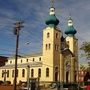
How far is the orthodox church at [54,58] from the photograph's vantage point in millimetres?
87875

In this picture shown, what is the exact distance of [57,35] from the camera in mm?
90688

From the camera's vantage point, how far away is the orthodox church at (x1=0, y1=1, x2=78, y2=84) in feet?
288

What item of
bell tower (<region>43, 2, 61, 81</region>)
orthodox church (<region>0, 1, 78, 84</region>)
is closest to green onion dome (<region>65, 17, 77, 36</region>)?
orthodox church (<region>0, 1, 78, 84</region>)

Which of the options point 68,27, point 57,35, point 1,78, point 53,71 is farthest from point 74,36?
point 1,78

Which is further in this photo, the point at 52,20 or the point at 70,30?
the point at 70,30

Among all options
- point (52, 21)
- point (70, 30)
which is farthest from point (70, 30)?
point (52, 21)

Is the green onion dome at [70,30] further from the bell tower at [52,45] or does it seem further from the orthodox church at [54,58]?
the bell tower at [52,45]

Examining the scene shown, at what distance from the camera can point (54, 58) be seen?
288ft

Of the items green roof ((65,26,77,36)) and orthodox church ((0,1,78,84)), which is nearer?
orthodox church ((0,1,78,84))

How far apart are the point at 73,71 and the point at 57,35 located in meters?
13.5

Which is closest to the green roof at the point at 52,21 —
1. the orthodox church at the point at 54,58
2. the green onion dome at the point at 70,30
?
the orthodox church at the point at 54,58

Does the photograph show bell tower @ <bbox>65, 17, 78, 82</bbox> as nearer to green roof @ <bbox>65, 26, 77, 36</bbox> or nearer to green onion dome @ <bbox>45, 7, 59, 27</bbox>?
green roof @ <bbox>65, 26, 77, 36</bbox>

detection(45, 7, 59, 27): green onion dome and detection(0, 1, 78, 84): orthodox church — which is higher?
detection(45, 7, 59, 27): green onion dome

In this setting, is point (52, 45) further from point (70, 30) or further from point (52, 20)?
point (70, 30)
